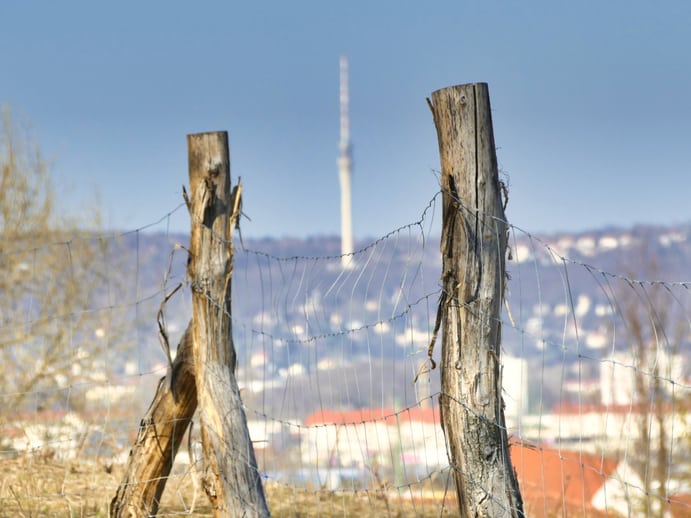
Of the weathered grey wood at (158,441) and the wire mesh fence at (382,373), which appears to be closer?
the wire mesh fence at (382,373)

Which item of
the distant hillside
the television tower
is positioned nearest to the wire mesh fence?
the distant hillside

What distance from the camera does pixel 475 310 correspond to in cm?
344

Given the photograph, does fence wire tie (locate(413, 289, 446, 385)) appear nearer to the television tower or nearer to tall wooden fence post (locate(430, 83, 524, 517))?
tall wooden fence post (locate(430, 83, 524, 517))

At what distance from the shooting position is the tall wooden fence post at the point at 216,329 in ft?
15.6

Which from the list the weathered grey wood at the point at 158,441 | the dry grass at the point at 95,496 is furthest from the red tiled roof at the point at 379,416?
the dry grass at the point at 95,496

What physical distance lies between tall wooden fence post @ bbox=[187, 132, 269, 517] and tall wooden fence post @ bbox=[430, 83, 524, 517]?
5.24ft

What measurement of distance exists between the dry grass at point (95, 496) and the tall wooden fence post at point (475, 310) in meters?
3.00

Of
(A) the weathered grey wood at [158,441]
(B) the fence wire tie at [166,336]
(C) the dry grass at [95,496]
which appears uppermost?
(B) the fence wire tie at [166,336]

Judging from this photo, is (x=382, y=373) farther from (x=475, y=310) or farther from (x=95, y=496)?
(x=95, y=496)

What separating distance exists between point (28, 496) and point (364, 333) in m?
3.06

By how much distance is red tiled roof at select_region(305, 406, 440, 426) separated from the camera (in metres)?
3.80

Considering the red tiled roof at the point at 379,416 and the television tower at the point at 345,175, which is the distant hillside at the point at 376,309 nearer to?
the red tiled roof at the point at 379,416

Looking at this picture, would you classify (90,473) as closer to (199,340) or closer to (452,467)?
(199,340)

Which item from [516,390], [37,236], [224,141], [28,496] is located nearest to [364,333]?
[516,390]
